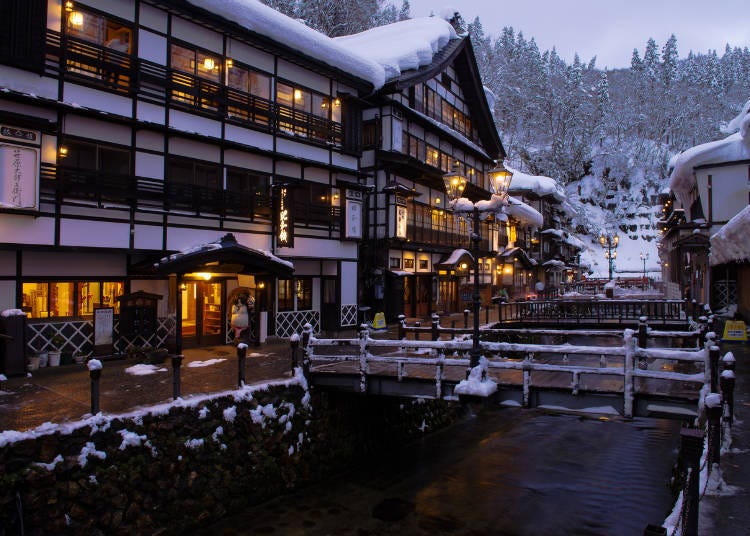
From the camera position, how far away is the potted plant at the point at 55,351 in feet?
50.8

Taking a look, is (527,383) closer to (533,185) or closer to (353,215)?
(353,215)

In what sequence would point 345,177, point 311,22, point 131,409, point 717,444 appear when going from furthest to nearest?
point 311,22 < point 345,177 < point 131,409 < point 717,444

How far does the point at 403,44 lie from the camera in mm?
31750

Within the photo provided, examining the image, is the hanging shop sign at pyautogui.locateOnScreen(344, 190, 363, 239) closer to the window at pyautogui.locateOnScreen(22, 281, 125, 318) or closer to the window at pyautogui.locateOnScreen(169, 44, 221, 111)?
the window at pyautogui.locateOnScreen(169, 44, 221, 111)

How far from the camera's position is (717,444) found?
8.06m

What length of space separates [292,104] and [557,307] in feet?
62.1

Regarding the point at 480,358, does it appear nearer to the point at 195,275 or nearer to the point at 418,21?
the point at 195,275

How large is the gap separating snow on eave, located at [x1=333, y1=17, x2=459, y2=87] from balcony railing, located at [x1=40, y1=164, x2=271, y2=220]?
11401 mm

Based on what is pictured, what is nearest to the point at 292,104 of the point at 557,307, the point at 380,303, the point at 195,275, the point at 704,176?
the point at 195,275

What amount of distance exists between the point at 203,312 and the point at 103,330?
4.22m

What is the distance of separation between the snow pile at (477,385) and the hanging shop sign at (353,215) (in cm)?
1454

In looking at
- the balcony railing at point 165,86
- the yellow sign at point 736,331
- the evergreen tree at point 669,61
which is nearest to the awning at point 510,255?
the yellow sign at point 736,331

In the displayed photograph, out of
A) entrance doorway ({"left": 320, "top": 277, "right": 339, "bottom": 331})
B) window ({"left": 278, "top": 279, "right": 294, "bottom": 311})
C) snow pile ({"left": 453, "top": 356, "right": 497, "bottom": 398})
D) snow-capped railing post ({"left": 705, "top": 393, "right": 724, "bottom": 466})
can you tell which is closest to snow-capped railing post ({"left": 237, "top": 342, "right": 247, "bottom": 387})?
snow pile ({"left": 453, "top": 356, "right": 497, "bottom": 398})

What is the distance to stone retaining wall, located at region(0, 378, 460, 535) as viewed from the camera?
28.7ft
